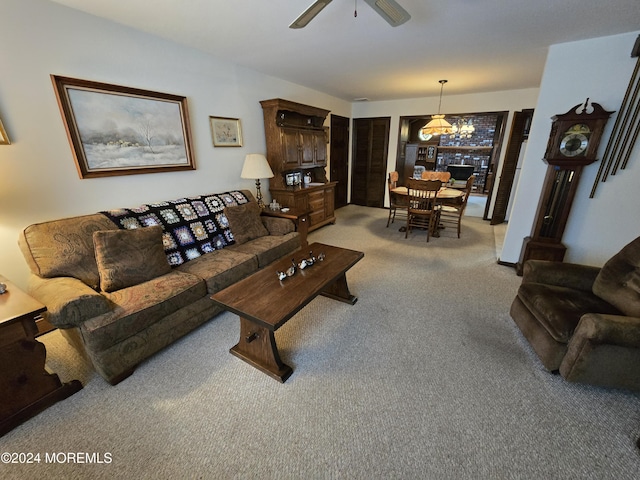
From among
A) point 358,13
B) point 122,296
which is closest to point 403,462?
point 122,296

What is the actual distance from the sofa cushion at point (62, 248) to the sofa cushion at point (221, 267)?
2.00 ft

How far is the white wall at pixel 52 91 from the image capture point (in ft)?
5.70

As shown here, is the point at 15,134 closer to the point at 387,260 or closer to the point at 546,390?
the point at 387,260

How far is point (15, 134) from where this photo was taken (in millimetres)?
1772

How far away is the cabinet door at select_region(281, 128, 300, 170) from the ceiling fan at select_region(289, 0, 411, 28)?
2.10 metres

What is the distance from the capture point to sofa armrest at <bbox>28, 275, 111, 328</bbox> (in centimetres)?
140

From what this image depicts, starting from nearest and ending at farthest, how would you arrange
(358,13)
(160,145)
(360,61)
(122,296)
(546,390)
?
1. (546,390)
2. (122,296)
3. (358,13)
4. (160,145)
5. (360,61)

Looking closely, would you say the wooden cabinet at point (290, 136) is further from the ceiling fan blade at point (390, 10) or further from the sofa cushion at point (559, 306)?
the sofa cushion at point (559, 306)

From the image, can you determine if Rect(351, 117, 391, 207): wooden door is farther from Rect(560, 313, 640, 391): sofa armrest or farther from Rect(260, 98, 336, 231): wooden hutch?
Rect(560, 313, 640, 391): sofa armrest

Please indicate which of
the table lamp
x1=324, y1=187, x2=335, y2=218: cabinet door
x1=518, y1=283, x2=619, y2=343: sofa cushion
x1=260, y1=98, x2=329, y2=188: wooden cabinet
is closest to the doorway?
x1=324, y1=187, x2=335, y2=218: cabinet door

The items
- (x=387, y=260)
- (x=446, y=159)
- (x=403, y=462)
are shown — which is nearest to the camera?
(x=403, y=462)

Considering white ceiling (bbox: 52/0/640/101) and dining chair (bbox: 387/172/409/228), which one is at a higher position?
white ceiling (bbox: 52/0/640/101)

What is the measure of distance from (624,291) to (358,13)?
2600 millimetres

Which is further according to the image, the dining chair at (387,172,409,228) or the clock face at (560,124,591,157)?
the dining chair at (387,172,409,228)
